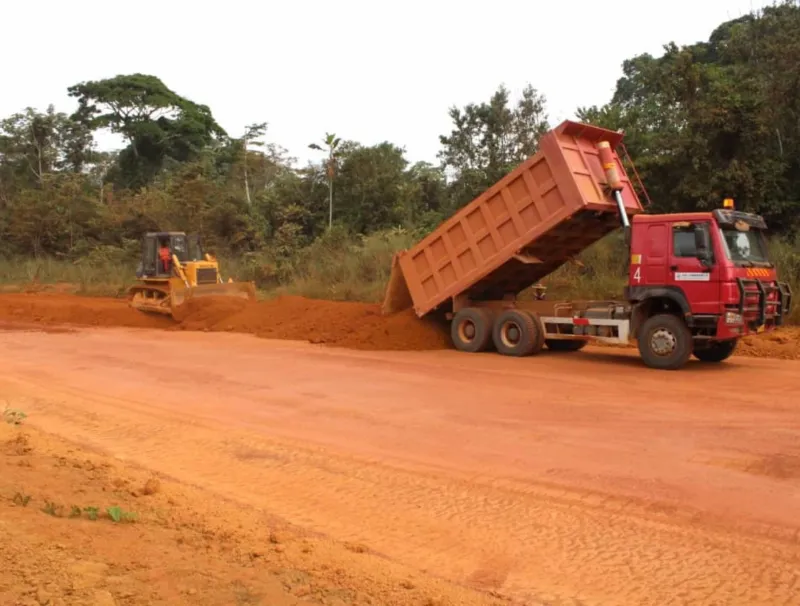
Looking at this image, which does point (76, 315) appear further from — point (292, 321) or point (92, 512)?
point (92, 512)

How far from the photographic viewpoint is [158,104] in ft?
142

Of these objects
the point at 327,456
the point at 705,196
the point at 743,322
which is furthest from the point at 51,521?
the point at 705,196

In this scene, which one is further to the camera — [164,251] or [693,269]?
[164,251]

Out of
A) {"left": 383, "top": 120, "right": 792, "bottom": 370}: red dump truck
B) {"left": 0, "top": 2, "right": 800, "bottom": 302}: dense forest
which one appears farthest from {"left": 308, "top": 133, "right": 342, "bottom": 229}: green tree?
{"left": 383, "top": 120, "right": 792, "bottom": 370}: red dump truck

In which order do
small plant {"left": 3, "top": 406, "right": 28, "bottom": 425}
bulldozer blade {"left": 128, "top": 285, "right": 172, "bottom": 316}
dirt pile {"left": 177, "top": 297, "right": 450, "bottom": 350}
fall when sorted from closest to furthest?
small plant {"left": 3, "top": 406, "right": 28, "bottom": 425}
dirt pile {"left": 177, "top": 297, "right": 450, "bottom": 350}
bulldozer blade {"left": 128, "top": 285, "right": 172, "bottom": 316}

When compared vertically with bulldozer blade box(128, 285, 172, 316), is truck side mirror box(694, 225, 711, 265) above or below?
above

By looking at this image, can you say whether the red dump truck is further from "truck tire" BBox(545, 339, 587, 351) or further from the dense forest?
the dense forest

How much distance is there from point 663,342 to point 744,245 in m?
1.80

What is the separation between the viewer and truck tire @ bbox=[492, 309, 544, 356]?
12398 millimetres

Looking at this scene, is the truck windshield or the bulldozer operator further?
the bulldozer operator

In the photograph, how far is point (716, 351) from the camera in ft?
38.2

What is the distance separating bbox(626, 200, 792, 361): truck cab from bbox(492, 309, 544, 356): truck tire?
1703 mm

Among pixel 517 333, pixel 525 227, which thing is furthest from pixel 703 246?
pixel 517 333

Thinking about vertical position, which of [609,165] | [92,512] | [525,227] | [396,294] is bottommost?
[92,512]
